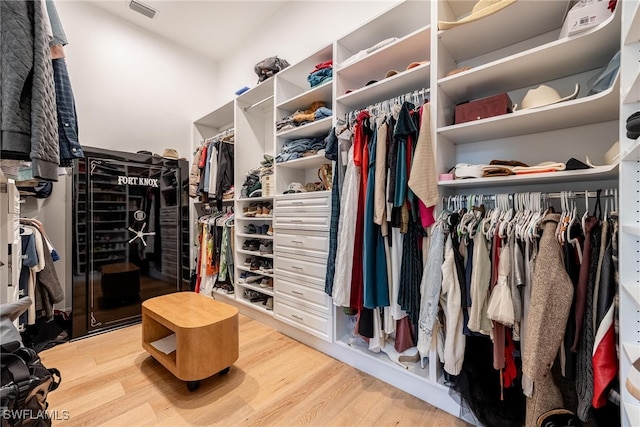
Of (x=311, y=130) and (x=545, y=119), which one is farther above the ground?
(x=311, y=130)

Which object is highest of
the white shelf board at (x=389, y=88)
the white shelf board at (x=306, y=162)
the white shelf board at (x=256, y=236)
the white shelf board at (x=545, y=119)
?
the white shelf board at (x=389, y=88)

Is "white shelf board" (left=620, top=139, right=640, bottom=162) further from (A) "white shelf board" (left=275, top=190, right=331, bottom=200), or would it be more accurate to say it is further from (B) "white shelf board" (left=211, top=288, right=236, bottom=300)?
(B) "white shelf board" (left=211, top=288, right=236, bottom=300)

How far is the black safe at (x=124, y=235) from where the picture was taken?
2311 mm

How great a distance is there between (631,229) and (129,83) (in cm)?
421

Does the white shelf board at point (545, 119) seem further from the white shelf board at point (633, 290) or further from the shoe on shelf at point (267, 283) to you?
the shoe on shelf at point (267, 283)

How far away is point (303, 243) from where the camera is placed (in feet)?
6.91

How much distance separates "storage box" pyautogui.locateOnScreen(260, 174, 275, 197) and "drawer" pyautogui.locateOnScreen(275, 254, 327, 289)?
608 millimetres

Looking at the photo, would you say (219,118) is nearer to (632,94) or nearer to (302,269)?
(302,269)

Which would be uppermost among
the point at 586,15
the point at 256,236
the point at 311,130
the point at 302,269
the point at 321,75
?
the point at 321,75

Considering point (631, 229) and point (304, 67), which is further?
point (304, 67)

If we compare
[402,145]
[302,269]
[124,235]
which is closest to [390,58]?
[402,145]

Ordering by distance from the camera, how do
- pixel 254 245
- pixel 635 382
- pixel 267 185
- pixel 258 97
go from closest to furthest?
pixel 635 382 < pixel 267 185 < pixel 254 245 < pixel 258 97

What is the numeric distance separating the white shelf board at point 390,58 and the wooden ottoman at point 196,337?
1.90 metres

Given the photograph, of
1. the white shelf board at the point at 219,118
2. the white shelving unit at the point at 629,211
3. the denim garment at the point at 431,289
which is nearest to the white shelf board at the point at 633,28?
the white shelving unit at the point at 629,211
